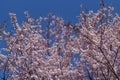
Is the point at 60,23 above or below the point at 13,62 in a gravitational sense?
above

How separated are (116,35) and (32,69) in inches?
124

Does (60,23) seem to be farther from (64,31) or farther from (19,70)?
(19,70)

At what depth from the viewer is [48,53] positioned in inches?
608

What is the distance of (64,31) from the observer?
17.9m

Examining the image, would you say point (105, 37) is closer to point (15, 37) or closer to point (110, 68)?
point (110, 68)

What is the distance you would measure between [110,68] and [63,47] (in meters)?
5.02

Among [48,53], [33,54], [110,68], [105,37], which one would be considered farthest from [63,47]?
[110,68]

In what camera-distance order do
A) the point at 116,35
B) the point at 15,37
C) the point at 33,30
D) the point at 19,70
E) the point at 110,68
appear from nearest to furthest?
1. the point at 110,68
2. the point at 116,35
3. the point at 19,70
4. the point at 15,37
5. the point at 33,30

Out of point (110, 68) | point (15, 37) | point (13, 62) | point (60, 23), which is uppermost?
point (60, 23)

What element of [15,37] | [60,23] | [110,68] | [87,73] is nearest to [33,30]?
[15,37]

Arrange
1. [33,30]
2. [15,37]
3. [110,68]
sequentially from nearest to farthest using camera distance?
[110,68] < [15,37] < [33,30]

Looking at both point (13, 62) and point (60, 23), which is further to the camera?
point (60, 23)

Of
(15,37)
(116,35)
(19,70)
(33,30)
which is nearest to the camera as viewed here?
(116,35)

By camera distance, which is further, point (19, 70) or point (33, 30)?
point (33, 30)
